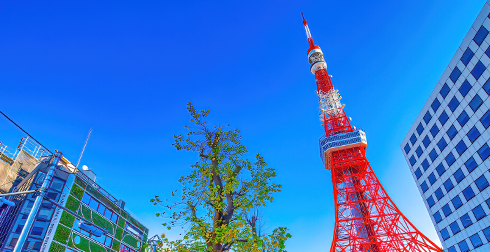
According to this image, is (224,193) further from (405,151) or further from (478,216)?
(405,151)

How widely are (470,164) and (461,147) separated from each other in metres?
2.13

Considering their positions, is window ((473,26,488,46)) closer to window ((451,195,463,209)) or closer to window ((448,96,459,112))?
window ((448,96,459,112))

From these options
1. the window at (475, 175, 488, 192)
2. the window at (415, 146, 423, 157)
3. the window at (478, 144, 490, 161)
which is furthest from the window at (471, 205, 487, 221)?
the window at (415, 146, 423, 157)

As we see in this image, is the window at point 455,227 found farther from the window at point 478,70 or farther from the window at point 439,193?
the window at point 478,70

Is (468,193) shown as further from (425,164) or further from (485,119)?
(485,119)

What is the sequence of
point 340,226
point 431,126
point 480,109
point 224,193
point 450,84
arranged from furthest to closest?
1. point 340,226
2. point 431,126
3. point 450,84
4. point 480,109
5. point 224,193

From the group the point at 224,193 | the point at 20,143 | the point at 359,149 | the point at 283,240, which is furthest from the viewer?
the point at 359,149

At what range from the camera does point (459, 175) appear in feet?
98.8

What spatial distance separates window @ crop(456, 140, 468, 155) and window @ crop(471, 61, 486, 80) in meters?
7.26

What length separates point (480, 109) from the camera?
88.5ft

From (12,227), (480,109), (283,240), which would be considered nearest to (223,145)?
(283,240)

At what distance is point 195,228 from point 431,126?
35936mm

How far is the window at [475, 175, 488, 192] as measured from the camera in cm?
2656

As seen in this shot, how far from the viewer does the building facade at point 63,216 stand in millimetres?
17172
